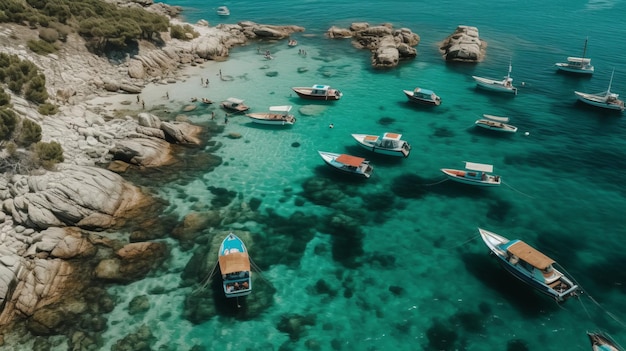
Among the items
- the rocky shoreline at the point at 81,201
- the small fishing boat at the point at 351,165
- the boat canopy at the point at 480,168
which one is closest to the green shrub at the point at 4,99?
the rocky shoreline at the point at 81,201

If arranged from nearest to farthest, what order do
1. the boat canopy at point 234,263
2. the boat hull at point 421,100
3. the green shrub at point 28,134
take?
1. the boat canopy at point 234,263
2. the green shrub at point 28,134
3. the boat hull at point 421,100

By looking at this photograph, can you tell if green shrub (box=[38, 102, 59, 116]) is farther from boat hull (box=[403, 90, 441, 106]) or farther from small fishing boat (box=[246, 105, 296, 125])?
boat hull (box=[403, 90, 441, 106])

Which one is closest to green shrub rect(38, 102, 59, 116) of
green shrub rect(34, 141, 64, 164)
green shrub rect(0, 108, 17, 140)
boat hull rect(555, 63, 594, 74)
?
green shrub rect(0, 108, 17, 140)

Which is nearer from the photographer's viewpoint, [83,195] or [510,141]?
[83,195]

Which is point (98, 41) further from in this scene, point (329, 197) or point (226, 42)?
point (329, 197)

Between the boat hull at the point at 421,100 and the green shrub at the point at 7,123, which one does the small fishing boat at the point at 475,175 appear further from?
the green shrub at the point at 7,123

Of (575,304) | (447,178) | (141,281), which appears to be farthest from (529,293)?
(141,281)
